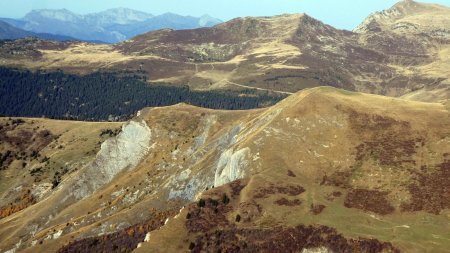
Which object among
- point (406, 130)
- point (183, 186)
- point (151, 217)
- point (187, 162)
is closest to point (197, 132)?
point (187, 162)

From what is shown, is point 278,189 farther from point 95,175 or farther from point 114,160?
point 114,160

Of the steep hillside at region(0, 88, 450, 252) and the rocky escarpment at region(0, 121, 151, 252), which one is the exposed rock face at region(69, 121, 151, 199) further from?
the steep hillside at region(0, 88, 450, 252)

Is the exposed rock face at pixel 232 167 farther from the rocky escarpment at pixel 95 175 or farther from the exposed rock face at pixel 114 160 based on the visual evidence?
the exposed rock face at pixel 114 160

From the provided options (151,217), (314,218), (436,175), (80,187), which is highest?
(436,175)

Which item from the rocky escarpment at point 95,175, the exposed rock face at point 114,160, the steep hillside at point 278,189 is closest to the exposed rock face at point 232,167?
the steep hillside at point 278,189

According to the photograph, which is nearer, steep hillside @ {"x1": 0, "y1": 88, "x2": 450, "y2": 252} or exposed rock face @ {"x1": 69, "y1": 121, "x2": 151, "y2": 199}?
steep hillside @ {"x1": 0, "y1": 88, "x2": 450, "y2": 252}

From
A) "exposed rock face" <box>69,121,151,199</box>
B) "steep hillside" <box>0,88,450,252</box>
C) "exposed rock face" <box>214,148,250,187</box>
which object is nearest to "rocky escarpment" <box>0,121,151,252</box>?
"exposed rock face" <box>69,121,151,199</box>

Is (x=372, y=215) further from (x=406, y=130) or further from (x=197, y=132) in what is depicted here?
(x=197, y=132)
